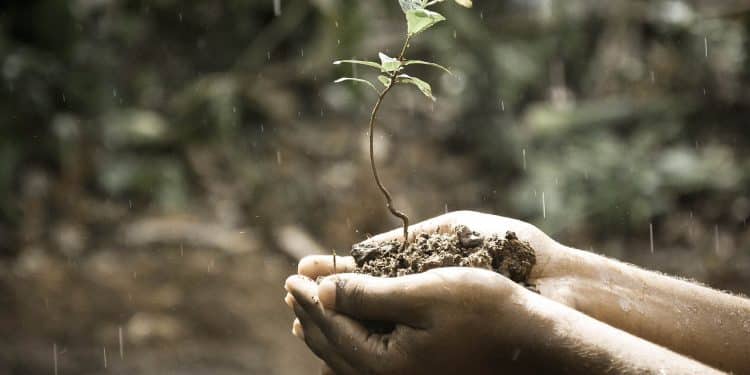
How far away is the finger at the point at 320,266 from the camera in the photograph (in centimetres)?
205

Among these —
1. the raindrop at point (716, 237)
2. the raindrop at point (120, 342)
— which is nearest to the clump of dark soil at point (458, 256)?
the raindrop at point (120, 342)

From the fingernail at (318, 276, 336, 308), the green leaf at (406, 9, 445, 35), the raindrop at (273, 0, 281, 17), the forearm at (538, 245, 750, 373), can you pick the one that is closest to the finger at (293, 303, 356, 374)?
the fingernail at (318, 276, 336, 308)

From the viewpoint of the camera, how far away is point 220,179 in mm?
6992

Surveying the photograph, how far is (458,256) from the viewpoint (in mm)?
1864

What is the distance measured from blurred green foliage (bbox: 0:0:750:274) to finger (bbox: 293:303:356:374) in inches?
170

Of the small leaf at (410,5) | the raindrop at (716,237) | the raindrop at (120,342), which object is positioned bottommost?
the raindrop at (120,342)

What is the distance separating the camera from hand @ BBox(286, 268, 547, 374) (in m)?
1.56

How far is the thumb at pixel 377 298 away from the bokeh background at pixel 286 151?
314 centimetres

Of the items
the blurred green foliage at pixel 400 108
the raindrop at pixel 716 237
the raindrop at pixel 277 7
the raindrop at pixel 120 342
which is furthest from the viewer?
the raindrop at pixel 277 7

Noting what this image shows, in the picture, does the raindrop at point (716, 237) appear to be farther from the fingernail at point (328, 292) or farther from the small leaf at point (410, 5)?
the fingernail at point (328, 292)

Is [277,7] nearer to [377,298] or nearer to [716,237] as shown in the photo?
[716,237]

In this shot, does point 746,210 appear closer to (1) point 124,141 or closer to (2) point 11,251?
(1) point 124,141

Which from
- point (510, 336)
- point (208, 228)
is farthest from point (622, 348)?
point (208, 228)

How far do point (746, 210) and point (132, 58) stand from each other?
742 centimetres
